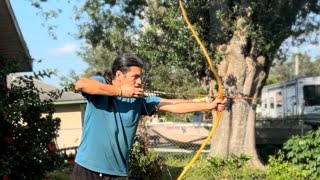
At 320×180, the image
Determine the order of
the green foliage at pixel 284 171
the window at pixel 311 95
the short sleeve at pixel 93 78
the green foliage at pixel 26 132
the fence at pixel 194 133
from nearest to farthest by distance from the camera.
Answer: the short sleeve at pixel 93 78 < the green foliage at pixel 26 132 < the green foliage at pixel 284 171 < the fence at pixel 194 133 < the window at pixel 311 95

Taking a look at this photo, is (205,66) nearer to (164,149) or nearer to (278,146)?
(164,149)

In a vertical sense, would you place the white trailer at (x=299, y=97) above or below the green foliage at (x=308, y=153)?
above

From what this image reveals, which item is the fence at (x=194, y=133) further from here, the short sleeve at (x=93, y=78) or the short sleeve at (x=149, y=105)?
the short sleeve at (x=93, y=78)

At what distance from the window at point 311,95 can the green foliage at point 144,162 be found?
12022 mm

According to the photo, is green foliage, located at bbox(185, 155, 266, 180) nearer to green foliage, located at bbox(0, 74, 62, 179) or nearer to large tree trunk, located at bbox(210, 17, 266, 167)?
green foliage, located at bbox(0, 74, 62, 179)

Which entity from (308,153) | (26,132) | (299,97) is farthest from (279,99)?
(26,132)

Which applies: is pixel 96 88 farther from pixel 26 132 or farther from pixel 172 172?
pixel 172 172

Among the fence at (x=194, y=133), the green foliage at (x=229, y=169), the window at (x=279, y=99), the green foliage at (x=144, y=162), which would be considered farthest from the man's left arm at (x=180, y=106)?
the window at (x=279, y=99)

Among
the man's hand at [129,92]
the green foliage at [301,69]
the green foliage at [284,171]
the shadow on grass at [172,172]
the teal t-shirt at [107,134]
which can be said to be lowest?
the shadow on grass at [172,172]

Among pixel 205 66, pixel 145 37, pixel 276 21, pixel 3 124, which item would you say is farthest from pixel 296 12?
pixel 3 124

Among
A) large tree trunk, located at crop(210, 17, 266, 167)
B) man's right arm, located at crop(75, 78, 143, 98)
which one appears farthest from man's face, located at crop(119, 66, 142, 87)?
large tree trunk, located at crop(210, 17, 266, 167)

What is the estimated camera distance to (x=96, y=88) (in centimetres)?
317

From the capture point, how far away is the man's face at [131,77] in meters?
3.35

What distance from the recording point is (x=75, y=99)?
19047mm
